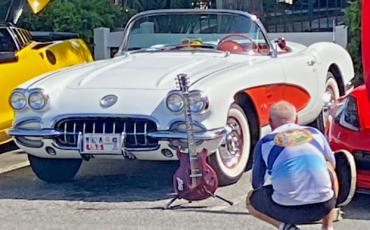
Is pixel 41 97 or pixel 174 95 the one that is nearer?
pixel 174 95

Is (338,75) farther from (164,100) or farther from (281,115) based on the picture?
(281,115)

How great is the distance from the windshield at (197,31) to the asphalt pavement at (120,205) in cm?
129

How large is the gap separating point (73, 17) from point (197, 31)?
16.6 ft

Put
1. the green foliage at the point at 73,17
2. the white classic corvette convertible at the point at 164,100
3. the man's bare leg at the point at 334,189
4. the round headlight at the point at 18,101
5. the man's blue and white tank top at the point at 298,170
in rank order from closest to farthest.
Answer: the man's blue and white tank top at the point at 298,170
the man's bare leg at the point at 334,189
the white classic corvette convertible at the point at 164,100
the round headlight at the point at 18,101
the green foliage at the point at 73,17

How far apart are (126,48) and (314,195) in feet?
13.4

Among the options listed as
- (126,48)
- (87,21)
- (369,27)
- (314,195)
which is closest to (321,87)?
(126,48)

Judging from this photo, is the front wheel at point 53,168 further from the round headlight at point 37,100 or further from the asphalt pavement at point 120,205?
the round headlight at point 37,100

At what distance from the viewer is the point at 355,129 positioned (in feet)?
19.6

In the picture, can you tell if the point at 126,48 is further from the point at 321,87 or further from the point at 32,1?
the point at 32,1

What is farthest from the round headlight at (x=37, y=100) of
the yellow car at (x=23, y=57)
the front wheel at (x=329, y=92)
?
the front wheel at (x=329, y=92)

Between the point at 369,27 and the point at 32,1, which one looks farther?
the point at 32,1

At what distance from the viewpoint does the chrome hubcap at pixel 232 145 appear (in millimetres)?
6719

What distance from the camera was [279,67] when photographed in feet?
24.7

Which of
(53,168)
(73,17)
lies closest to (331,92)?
(53,168)
